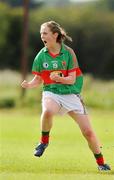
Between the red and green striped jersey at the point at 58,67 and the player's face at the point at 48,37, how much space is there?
0.09 metres

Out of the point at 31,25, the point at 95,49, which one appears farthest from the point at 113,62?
the point at 31,25

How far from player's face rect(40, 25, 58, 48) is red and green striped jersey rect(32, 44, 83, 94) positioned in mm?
89

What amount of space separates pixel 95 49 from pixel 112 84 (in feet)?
33.0

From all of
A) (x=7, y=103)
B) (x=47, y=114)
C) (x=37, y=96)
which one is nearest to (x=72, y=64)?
(x=47, y=114)

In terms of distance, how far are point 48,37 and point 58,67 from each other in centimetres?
37

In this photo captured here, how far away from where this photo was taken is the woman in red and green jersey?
31.0ft

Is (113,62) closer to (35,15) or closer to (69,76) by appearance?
(35,15)

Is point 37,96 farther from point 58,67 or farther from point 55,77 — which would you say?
point 55,77

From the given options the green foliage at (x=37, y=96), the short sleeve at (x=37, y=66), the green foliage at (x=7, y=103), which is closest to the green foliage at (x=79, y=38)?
the green foliage at (x=37, y=96)

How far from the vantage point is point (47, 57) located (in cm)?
957

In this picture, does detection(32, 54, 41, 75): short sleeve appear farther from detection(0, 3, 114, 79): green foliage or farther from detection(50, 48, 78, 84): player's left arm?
detection(0, 3, 114, 79): green foliage

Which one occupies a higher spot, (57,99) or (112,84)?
(57,99)

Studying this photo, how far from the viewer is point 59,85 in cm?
947

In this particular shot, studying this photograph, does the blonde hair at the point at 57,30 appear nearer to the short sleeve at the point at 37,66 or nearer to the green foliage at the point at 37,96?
the short sleeve at the point at 37,66
